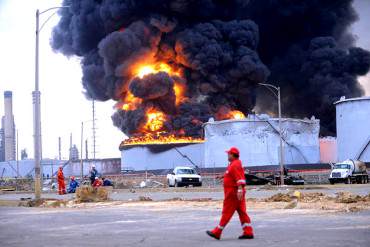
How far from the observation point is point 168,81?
81500 millimetres

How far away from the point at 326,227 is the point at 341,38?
91836 millimetres

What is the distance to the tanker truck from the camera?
4875cm

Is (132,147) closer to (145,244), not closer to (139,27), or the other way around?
(139,27)

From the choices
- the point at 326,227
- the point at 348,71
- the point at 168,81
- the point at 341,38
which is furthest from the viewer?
the point at 341,38

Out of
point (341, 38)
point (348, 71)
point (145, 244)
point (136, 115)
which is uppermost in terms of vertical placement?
point (341, 38)

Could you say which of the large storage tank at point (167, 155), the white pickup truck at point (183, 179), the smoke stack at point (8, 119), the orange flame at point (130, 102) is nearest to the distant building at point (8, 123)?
the smoke stack at point (8, 119)

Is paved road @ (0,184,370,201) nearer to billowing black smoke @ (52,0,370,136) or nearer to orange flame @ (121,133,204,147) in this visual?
orange flame @ (121,133,204,147)

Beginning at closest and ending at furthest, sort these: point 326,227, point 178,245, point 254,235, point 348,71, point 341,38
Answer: point 178,245
point 254,235
point 326,227
point 348,71
point 341,38

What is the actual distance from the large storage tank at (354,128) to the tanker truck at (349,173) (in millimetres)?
13524

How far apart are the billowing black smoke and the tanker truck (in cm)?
3401

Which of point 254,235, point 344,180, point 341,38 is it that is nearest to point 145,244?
point 254,235

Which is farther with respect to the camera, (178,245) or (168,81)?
(168,81)

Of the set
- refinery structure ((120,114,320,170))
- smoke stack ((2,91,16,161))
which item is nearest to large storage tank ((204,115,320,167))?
refinery structure ((120,114,320,170))

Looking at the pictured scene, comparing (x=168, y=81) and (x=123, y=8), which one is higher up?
(x=123, y=8)
